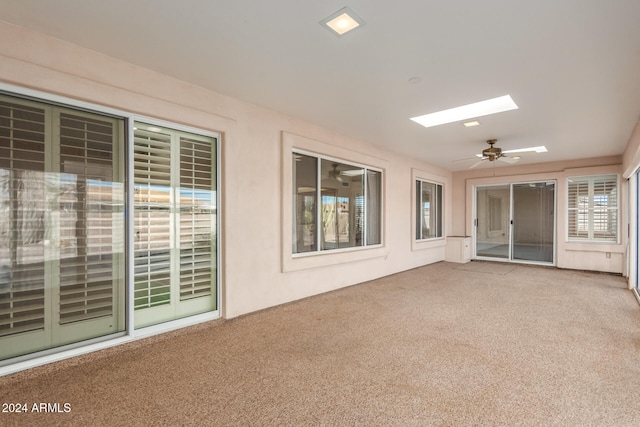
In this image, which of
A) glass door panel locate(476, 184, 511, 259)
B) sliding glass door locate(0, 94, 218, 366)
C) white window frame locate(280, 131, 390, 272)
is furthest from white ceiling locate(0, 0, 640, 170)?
glass door panel locate(476, 184, 511, 259)

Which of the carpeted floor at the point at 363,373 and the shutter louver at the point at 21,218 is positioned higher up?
the shutter louver at the point at 21,218

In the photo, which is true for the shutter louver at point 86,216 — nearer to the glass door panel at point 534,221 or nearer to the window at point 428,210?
the window at point 428,210

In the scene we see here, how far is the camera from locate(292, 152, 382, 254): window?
4.36 m

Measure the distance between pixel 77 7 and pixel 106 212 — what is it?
1.53 m

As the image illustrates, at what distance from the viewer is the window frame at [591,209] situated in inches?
246

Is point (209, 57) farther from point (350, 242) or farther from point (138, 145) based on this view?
point (350, 242)

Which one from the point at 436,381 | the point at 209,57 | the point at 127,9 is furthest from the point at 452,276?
the point at 127,9

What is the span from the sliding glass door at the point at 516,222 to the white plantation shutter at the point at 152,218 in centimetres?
766

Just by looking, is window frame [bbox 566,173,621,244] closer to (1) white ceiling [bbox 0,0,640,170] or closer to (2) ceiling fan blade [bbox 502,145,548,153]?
(2) ceiling fan blade [bbox 502,145,548,153]

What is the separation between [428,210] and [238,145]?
544 cm

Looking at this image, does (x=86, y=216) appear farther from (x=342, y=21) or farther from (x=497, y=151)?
(x=497, y=151)

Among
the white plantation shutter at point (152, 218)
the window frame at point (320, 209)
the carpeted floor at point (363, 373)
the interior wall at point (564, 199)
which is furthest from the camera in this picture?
the interior wall at point (564, 199)

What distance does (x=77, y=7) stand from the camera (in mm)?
1983

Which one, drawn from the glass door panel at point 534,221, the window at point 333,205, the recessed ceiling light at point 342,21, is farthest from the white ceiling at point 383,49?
the glass door panel at point 534,221
